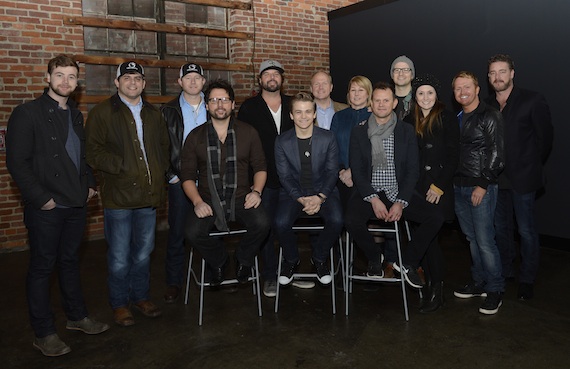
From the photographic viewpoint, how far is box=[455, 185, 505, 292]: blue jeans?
3.54 meters

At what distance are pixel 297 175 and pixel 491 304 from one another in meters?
1.64

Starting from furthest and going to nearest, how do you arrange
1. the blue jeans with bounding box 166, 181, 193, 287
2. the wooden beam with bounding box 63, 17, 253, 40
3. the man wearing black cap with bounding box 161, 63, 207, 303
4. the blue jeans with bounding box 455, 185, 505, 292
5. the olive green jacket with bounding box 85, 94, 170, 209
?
the wooden beam with bounding box 63, 17, 253, 40, the blue jeans with bounding box 166, 181, 193, 287, the man wearing black cap with bounding box 161, 63, 207, 303, the blue jeans with bounding box 455, 185, 505, 292, the olive green jacket with bounding box 85, 94, 170, 209

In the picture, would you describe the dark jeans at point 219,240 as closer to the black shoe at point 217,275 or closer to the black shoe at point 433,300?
the black shoe at point 217,275

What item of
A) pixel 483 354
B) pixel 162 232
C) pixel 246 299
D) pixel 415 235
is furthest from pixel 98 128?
pixel 162 232

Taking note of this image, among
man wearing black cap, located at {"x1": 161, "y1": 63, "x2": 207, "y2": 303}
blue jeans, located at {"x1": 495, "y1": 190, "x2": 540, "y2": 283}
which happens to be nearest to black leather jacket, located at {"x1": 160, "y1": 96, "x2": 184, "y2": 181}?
man wearing black cap, located at {"x1": 161, "y1": 63, "x2": 207, "y2": 303}

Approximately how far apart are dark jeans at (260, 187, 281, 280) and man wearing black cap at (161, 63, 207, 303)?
60cm

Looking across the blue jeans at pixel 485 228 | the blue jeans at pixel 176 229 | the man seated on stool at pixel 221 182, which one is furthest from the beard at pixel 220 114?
the blue jeans at pixel 485 228

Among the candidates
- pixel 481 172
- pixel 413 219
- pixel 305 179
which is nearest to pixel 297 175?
pixel 305 179

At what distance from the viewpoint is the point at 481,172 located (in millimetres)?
3496

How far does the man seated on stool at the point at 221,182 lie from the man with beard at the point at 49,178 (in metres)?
0.72

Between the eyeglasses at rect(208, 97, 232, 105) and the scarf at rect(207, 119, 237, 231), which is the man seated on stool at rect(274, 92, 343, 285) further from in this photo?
the eyeglasses at rect(208, 97, 232, 105)

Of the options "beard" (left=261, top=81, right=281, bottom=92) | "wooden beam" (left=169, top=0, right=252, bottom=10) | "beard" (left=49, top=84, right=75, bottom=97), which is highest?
"wooden beam" (left=169, top=0, right=252, bottom=10)

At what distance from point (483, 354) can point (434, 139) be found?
4.73 ft

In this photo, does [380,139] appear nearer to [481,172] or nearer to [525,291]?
[481,172]
